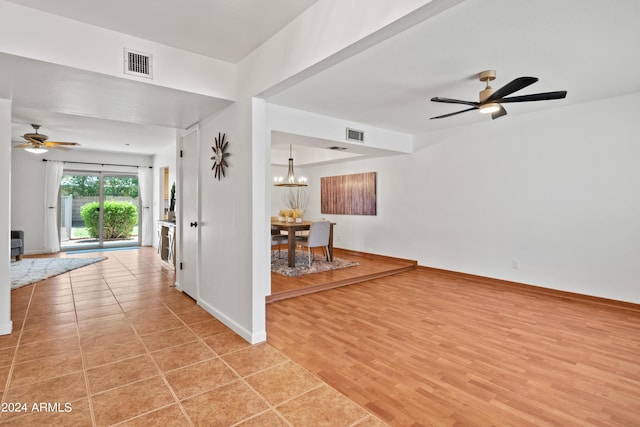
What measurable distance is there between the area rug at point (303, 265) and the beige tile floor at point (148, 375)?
1.81 metres

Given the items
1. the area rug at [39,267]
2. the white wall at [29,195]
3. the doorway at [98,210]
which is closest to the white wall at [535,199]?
the area rug at [39,267]

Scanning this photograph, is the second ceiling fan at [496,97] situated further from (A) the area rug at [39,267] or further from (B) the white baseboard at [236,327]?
(A) the area rug at [39,267]

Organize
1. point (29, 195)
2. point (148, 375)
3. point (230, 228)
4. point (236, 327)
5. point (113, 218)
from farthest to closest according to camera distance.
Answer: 1. point (113, 218)
2. point (29, 195)
3. point (230, 228)
4. point (236, 327)
5. point (148, 375)

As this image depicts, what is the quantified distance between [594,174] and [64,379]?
5933mm

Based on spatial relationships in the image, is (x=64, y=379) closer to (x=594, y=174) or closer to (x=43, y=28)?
(x=43, y=28)

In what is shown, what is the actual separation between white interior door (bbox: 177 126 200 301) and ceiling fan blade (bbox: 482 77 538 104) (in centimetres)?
332

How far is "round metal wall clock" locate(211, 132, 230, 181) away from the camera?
3239 mm

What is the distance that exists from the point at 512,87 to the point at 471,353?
233cm

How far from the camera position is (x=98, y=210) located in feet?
27.8

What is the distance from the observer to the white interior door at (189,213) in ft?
12.9

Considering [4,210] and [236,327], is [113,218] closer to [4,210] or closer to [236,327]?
[4,210]

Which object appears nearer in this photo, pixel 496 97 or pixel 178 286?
pixel 496 97

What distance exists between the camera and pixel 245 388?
6.92 feet

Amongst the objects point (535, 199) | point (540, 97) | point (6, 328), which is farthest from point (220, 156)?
point (535, 199)
